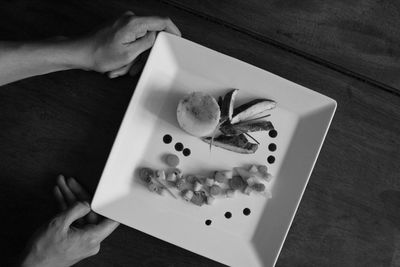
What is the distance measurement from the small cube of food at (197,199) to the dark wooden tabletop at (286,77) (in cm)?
18

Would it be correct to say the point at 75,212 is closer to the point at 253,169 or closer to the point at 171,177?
the point at 171,177

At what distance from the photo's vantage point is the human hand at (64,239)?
1133mm

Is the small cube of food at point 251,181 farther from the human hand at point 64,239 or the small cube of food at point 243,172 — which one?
the human hand at point 64,239

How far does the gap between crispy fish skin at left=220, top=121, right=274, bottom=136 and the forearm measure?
0.45 m

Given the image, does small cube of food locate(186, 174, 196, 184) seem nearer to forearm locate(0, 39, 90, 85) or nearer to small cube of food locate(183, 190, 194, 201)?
small cube of food locate(183, 190, 194, 201)

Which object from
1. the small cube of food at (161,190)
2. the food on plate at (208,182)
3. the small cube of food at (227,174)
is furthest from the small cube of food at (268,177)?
the small cube of food at (161,190)

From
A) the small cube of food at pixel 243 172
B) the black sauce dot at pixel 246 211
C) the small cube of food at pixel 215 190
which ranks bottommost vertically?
the black sauce dot at pixel 246 211

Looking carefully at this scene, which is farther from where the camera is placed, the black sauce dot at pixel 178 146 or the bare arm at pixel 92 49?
the black sauce dot at pixel 178 146

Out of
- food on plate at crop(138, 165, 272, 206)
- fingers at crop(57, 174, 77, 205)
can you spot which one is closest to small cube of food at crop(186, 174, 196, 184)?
food on plate at crop(138, 165, 272, 206)

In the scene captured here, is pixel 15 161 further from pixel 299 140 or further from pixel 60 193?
pixel 299 140

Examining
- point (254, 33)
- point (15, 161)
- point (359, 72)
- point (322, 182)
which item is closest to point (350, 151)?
point (322, 182)

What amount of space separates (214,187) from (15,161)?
0.62 m

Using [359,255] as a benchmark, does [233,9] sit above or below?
above

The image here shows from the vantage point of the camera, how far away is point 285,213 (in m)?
1.16
